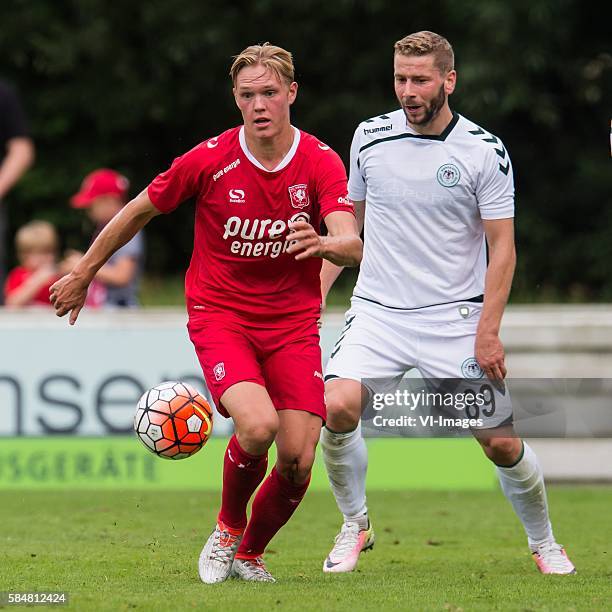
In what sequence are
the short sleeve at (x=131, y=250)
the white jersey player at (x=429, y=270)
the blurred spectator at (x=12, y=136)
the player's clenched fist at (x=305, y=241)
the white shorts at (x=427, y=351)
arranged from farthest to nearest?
1. the short sleeve at (x=131, y=250)
2. the blurred spectator at (x=12, y=136)
3. the white shorts at (x=427, y=351)
4. the white jersey player at (x=429, y=270)
5. the player's clenched fist at (x=305, y=241)

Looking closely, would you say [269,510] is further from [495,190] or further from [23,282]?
[23,282]

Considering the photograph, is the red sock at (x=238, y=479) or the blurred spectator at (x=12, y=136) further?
the blurred spectator at (x=12, y=136)

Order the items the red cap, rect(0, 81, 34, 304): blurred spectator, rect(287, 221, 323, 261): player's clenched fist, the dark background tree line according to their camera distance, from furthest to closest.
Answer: the dark background tree line, the red cap, rect(0, 81, 34, 304): blurred spectator, rect(287, 221, 323, 261): player's clenched fist

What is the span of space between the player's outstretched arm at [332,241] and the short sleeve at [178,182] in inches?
23.1

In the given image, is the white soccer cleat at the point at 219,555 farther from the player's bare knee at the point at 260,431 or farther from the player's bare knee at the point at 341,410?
the player's bare knee at the point at 341,410

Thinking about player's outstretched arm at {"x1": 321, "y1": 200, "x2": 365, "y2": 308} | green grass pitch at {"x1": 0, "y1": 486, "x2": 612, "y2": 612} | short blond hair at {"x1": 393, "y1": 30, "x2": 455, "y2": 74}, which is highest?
short blond hair at {"x1": 393, "y1": 30, "x2": 455, "y2": 74}

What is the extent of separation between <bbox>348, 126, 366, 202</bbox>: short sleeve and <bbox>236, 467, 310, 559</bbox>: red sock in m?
1.50

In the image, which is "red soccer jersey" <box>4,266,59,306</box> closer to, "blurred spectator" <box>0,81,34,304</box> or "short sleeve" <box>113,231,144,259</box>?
"short sleeve" <box>113,231,144,259</box>

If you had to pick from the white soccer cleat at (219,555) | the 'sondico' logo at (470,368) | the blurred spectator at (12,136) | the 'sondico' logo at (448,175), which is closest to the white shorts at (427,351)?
the 'sondico' logo at (470,368)

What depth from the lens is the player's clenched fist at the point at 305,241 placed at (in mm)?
5977

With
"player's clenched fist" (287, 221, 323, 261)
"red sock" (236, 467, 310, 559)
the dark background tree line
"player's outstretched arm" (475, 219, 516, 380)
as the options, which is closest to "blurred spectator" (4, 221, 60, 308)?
"red sock" (236, 467, 310, 559)

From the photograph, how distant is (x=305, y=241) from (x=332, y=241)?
0.17 m

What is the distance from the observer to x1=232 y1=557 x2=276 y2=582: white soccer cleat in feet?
21.9

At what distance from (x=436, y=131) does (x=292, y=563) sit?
7.60ft
